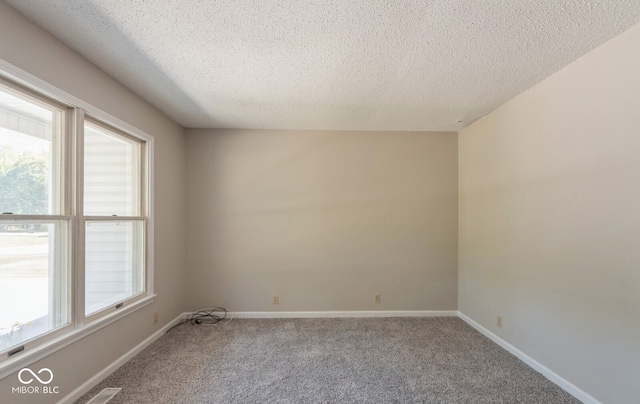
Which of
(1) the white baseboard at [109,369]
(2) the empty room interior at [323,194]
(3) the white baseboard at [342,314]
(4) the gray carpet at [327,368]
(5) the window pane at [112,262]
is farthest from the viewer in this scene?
(3) the white baseboard at [342,314]

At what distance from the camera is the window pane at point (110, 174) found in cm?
200

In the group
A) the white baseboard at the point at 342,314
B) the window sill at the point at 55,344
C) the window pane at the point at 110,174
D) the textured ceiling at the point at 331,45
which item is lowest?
the white baseboard at the point at 342,314

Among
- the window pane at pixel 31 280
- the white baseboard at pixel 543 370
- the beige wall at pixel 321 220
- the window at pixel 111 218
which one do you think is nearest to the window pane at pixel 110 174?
the window at pixel 111 218

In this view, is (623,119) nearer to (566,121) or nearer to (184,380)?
(566,121)

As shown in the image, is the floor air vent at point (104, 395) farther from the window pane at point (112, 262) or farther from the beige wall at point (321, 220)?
the beige wall at point (321, 220)

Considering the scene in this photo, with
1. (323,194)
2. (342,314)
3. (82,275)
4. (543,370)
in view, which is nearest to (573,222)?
(543,370)

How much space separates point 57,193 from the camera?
5.67ft

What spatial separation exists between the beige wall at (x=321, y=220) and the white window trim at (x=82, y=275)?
679mm

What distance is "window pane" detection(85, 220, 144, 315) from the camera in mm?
1983

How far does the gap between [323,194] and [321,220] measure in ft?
1.14

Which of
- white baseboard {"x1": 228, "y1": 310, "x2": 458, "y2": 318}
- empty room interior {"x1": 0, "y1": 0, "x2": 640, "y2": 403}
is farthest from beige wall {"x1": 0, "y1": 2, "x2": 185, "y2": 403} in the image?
white baseboard {"x1": 228, "y1": 310, "x2": 458, "y2": 318}

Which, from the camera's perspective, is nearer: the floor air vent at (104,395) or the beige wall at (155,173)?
the beige wall at (155,173)

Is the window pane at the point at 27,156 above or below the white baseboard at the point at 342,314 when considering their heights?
above

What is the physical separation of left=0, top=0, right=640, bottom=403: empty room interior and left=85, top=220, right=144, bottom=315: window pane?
19 millimetres
